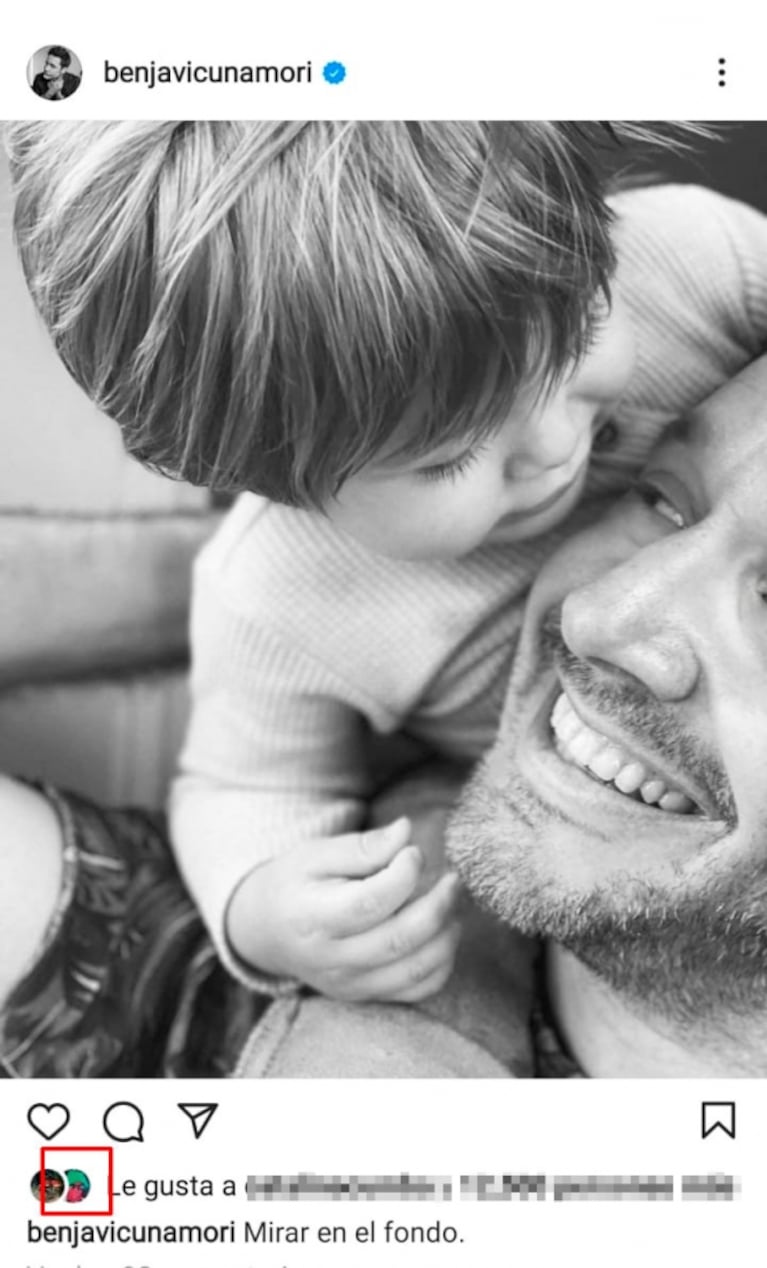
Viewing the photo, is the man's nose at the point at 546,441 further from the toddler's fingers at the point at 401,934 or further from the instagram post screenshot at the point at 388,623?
the toddler's fingers at the point at 401,934

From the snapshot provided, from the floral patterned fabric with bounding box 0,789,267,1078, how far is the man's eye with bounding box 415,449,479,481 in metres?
0.38

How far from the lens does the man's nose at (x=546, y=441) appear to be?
695 mm

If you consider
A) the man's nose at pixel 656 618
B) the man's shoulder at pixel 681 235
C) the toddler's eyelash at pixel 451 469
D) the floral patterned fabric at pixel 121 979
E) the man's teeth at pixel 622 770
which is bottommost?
the floral patterned fabric at pixel 121 979

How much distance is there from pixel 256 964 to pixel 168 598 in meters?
0.27

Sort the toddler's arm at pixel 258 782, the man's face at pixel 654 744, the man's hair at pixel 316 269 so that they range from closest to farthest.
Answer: the man's hair at pixel 316 269 → the man's face at pixel 654 744 → the toddler's arm at pixel 258 782
